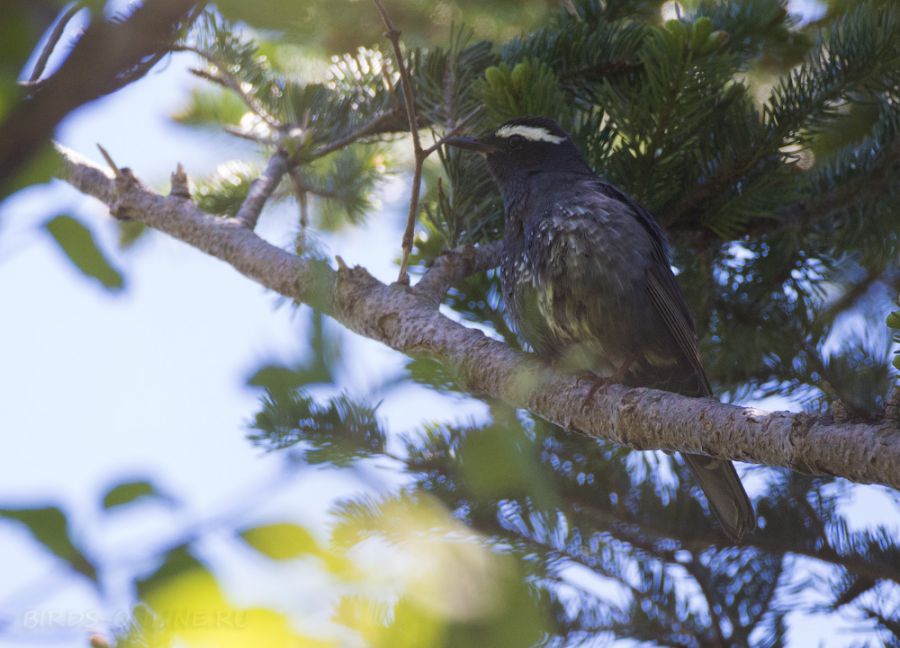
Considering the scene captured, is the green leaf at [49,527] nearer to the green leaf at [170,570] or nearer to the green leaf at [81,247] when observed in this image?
the green leaf at [170,570]

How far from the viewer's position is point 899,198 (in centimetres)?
288

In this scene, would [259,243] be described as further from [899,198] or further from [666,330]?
[899,198]

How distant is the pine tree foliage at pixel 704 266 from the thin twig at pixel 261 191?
0.50 ft

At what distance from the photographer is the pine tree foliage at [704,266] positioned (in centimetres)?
270

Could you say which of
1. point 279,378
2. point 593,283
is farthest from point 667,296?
point 279,378

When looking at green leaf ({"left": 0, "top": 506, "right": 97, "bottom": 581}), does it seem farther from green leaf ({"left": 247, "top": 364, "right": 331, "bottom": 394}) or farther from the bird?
the bird

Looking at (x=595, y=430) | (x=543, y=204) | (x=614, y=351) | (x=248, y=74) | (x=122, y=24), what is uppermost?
(x=248, y=74)

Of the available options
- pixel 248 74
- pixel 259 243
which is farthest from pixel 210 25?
pixel 259 243

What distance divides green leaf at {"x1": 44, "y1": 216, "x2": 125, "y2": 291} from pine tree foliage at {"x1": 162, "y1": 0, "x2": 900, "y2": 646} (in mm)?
1436

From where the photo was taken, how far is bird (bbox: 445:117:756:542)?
3064 mm

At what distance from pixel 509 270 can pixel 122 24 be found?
2.60 meters

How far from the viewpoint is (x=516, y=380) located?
2641 millimetres

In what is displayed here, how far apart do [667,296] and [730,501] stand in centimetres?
71

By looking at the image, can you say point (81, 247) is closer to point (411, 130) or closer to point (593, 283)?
point (411, 130)
